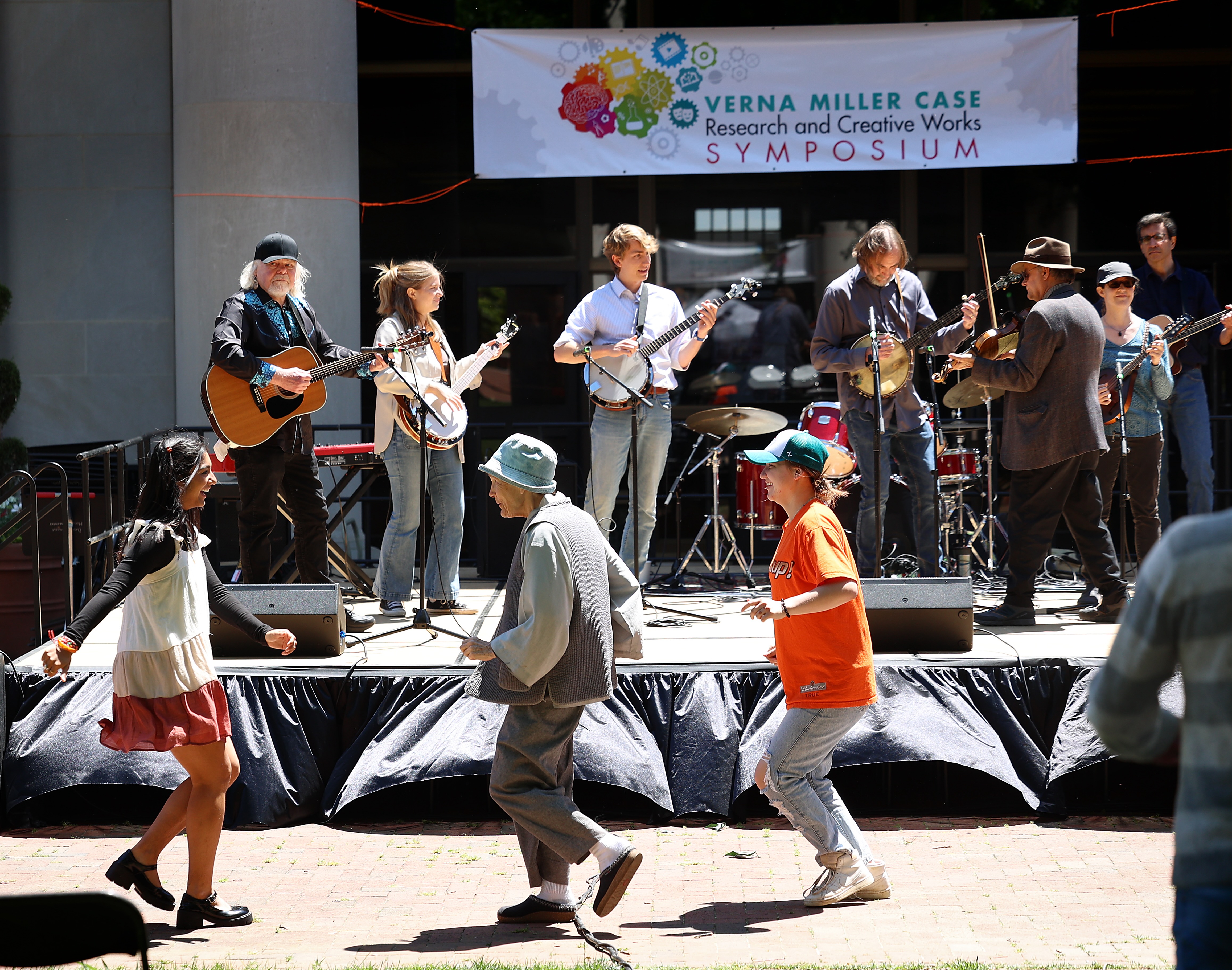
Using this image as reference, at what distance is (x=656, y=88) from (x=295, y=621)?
5147 mm

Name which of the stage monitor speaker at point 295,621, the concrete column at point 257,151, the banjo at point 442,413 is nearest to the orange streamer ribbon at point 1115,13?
the concrete column at point 257,151

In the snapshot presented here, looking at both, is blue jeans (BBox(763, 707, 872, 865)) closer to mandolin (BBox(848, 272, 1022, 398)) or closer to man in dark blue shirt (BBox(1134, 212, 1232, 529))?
mandolin (BBox(848, 272, 1022, 398))

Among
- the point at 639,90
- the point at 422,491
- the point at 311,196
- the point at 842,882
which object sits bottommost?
the point at 842,882

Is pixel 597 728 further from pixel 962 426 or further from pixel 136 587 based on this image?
pixel 962 426

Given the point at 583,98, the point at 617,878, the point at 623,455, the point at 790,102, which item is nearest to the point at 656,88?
the point at 583,98

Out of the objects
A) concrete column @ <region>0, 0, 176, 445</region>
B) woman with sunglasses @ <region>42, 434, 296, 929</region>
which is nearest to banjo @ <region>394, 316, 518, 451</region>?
woman with sunglasses @ <region>42, 434, 296, 929</region>

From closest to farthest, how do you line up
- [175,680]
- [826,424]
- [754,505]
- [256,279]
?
1. [175,680]
2. [256,279]
3. [826,424]
4. [754,505]

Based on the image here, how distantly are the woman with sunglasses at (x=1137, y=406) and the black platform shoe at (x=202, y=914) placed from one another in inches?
189

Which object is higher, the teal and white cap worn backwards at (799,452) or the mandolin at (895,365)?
the mandolin at (895,365)

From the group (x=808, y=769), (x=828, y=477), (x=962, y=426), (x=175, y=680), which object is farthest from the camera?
(x=962, y=426)

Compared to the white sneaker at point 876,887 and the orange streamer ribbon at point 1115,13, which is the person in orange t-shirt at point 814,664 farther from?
the orange streamer ribbon at point 1115,13

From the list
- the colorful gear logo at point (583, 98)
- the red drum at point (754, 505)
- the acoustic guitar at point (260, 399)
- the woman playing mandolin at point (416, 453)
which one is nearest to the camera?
the acoustic guitar at point (260, 399)

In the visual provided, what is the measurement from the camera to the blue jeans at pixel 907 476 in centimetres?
726

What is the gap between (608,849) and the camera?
14.3ft
